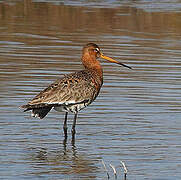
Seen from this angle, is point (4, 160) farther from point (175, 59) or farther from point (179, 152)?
point (175, 59)

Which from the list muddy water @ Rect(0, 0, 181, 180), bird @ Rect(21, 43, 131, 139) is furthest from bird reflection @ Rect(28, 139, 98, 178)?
bird @ Rect(21, 43, 131, 139)

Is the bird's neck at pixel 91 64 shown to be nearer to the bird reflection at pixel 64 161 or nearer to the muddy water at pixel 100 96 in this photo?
the muddy water at pixel 100 96

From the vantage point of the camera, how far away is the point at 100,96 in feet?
44.2

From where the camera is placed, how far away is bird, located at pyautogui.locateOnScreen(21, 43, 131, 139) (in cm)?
1075

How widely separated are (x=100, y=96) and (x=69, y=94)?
252 cm

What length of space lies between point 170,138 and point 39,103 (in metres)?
1.77

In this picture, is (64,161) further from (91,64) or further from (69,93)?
(91,64)

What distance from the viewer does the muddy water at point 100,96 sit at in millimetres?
9664

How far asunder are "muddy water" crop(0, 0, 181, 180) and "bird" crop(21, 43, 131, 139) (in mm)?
356

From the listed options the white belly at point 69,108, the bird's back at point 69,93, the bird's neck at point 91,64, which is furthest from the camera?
the bird's neck at point 91,64

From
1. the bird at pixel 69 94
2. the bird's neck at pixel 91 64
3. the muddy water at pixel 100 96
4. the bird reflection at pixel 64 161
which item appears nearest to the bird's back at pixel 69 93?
the bird at pixel 69 94

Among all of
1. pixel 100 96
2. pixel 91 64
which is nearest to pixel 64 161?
pixel 91 64

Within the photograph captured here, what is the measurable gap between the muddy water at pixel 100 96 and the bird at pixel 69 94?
356 mm

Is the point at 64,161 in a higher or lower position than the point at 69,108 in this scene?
lower
